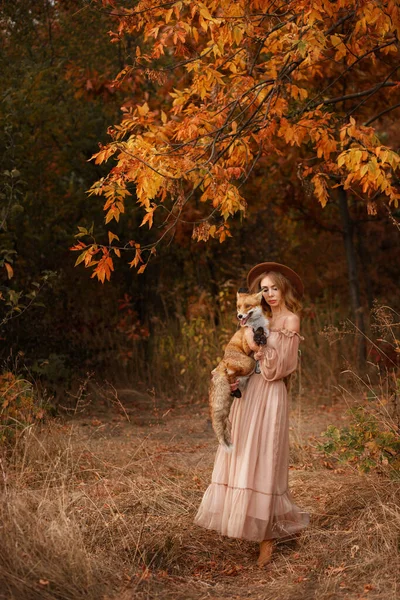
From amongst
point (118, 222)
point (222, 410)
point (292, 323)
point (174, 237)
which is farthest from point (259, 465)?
point (174, 237)

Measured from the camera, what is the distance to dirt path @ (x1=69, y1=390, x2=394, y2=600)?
4.36 m

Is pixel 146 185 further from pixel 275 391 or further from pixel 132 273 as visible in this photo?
pixel 132 273

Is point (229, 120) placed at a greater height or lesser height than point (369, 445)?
greater

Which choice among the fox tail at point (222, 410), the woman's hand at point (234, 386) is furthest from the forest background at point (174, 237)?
the woman's hand at point (234, 386)

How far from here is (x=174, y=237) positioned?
35.1ft

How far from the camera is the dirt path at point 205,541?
4.36 meters

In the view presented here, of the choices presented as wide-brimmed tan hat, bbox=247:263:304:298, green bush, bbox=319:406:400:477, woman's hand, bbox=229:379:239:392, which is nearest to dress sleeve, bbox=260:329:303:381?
woman's hand, bbox=229:379:239:392

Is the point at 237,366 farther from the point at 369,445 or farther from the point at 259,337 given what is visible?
the point at 369,445

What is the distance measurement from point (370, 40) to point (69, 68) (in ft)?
15.3

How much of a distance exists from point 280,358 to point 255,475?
2.17 ft

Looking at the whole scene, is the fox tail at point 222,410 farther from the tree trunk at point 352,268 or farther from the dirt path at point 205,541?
the tree trunk at point 352,268

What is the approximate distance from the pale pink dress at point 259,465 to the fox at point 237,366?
6 cm

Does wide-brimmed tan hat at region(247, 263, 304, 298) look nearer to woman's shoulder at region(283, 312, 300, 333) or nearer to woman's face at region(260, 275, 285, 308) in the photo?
woman's face at region(260, 275, 285, 308)

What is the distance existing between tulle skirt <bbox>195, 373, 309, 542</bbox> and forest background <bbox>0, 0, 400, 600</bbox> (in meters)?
0.28
